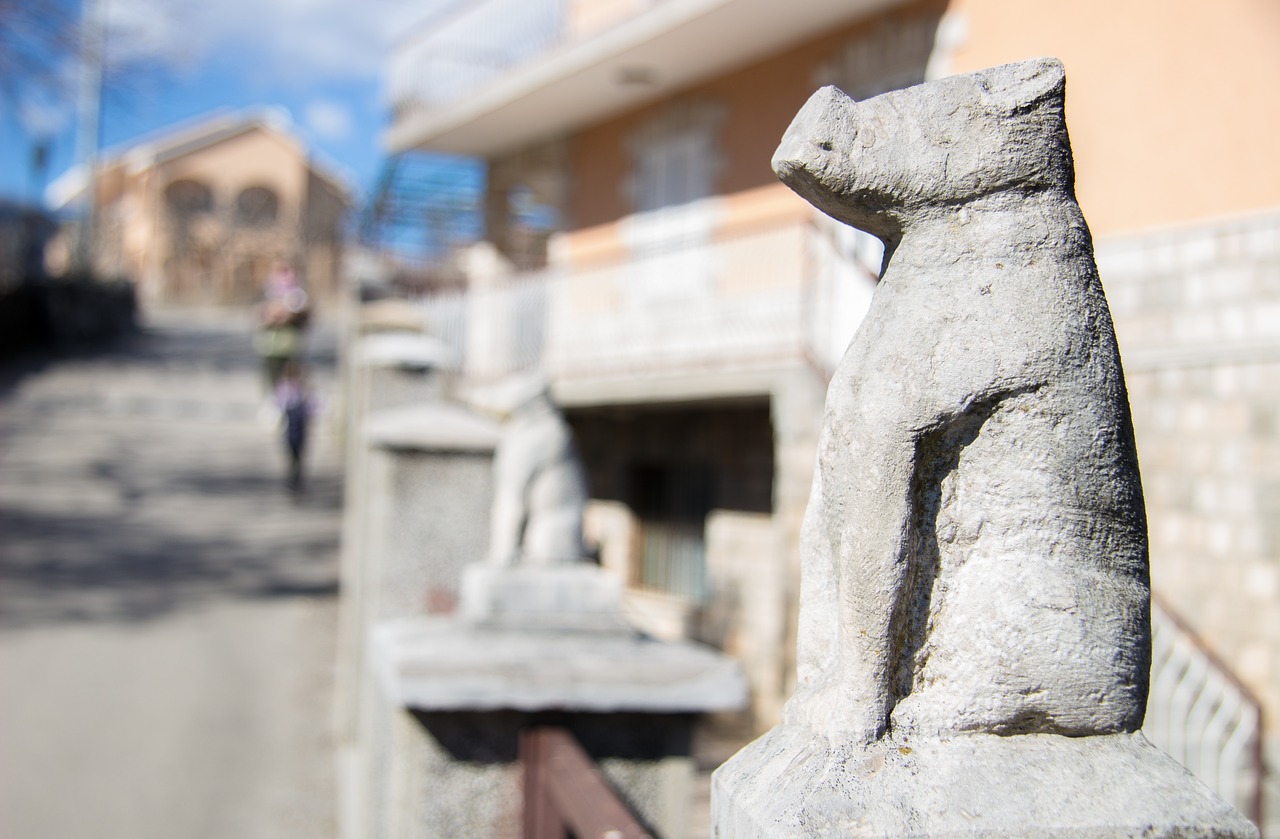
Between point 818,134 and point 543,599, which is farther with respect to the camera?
point 543,599

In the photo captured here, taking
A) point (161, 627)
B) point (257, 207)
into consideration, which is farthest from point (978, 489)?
point (257, 207)

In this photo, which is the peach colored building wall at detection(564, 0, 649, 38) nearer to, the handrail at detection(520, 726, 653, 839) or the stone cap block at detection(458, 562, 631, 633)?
the stone cap block at detection(458, 562, 631, 633)

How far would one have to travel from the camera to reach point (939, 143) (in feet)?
4.91

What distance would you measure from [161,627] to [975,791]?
842 cm

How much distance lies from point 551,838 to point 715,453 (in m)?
7.67

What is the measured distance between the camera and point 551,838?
299cm

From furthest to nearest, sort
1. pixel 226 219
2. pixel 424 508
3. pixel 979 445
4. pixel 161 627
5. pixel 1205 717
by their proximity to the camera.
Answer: pixel 226 219
pixel 161 627
pixel 1205 717
pixel 424 508
pixel 979 445

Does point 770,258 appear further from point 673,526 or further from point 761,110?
point 673,526

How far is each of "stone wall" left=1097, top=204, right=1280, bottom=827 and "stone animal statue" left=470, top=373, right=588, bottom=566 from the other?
166 inches

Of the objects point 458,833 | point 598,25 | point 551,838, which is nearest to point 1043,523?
point 551,838

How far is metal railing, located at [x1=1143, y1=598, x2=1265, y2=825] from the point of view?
600 centimetres

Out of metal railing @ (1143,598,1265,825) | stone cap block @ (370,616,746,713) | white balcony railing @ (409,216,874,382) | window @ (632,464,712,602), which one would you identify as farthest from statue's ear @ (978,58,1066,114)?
window @ (632,464,712,602)

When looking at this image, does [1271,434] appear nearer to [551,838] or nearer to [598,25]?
[551,838]

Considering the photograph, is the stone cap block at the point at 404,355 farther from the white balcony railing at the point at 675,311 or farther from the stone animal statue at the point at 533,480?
the stone animal statue at the point at 533,480
